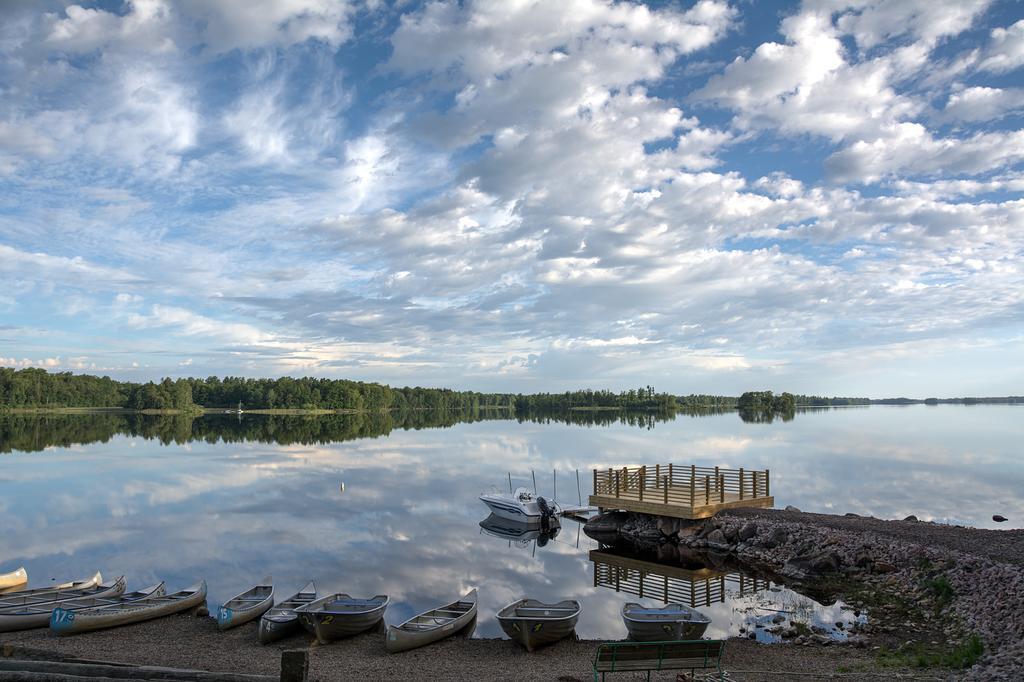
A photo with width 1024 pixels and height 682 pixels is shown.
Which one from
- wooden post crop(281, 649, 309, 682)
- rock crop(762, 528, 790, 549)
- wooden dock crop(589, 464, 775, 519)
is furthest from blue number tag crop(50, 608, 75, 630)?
rock crop(762, 528, 790, 549)

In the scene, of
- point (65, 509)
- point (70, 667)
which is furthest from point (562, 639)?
point (65, 509)

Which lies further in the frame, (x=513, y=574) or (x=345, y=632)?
(x=513, y=574)

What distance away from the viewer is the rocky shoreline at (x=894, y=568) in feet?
43.0

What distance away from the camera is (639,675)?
12.0m

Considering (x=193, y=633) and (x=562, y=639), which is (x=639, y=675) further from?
(x=193, y=633)

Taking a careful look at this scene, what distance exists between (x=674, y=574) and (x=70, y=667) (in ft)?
58.8

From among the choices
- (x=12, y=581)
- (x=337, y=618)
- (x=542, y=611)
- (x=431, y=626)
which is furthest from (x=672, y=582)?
(x=12, y=581)

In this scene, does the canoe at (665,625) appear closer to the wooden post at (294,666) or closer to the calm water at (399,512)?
the calm water at (399,512)

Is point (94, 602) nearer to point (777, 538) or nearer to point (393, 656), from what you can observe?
point (393, 656)

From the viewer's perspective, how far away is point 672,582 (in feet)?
72.3

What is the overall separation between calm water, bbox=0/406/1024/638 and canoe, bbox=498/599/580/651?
1.52 meters

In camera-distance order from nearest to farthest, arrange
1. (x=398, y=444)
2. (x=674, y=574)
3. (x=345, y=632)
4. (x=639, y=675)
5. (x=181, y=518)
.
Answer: (x=639, y=675), (x=345, y=632), (x=674, y=574), (x=181, y=518), (x=398, y=444)

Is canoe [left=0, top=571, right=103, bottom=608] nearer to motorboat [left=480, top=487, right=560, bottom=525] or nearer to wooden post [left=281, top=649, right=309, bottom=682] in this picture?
wooden post [left=281, top=649, right=309, bottom=682]

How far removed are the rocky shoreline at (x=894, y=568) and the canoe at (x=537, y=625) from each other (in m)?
5.39
